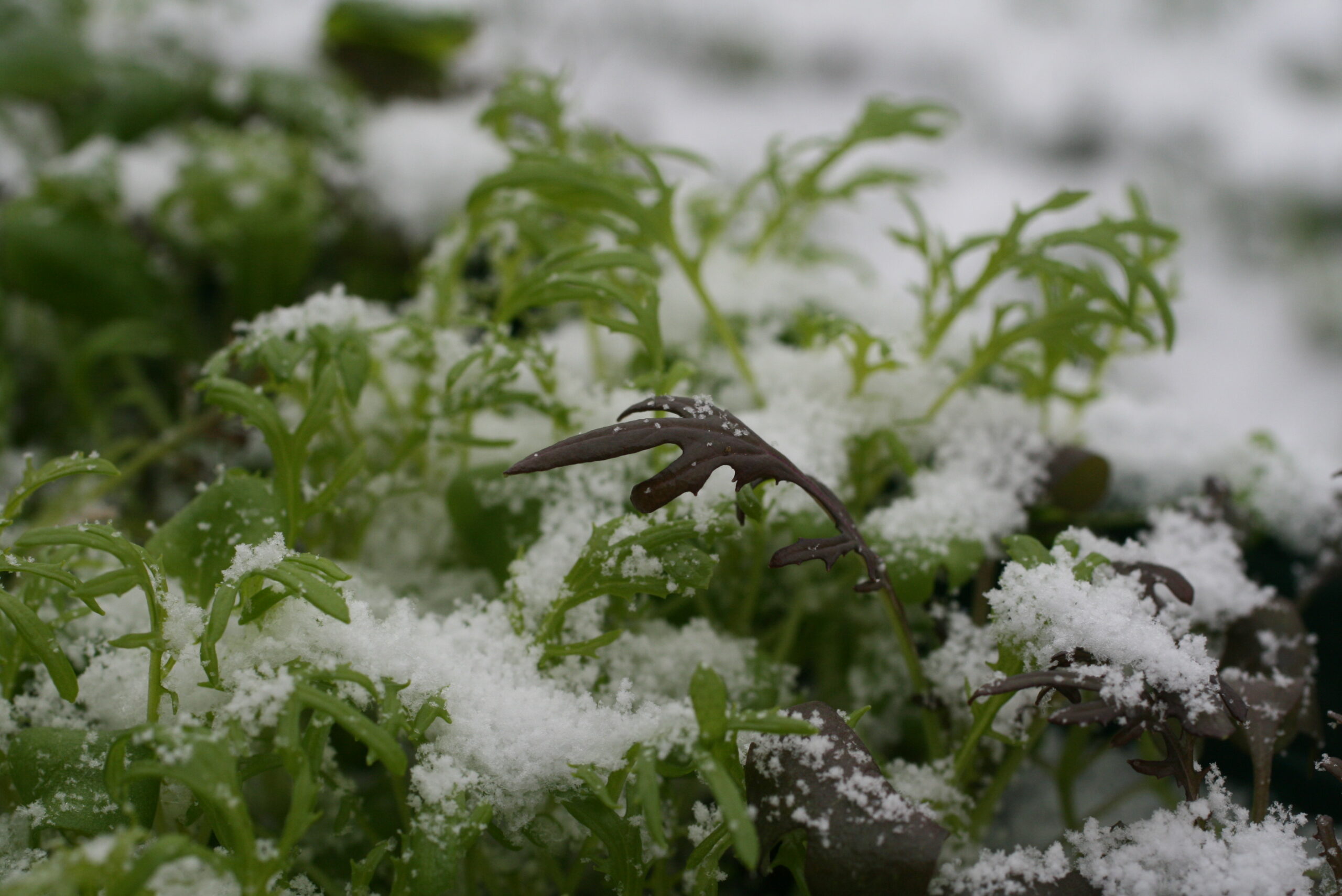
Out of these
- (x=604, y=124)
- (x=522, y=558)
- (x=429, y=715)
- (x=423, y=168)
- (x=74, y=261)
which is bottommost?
(x=429, y=715)

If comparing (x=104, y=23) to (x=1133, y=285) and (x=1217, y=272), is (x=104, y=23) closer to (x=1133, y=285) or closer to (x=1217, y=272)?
(x=1133, y=285)

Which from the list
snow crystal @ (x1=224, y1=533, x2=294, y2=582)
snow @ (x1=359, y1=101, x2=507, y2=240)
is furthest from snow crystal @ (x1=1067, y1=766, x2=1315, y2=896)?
snow @ (x1=359, y1=101, x2=507, y2=240)

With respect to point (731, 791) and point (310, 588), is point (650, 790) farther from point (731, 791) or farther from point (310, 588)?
point (310, 588)

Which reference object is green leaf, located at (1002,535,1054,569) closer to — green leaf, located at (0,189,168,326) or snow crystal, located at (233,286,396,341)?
snow crystal, located at (233,286,396,341)

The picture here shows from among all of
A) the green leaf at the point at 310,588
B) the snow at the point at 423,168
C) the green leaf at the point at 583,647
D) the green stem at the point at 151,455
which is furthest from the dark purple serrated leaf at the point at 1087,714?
the snow at the point at 423,168

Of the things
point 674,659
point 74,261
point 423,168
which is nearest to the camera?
point 674,659

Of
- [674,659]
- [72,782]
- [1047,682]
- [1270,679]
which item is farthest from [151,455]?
[1270,679]
